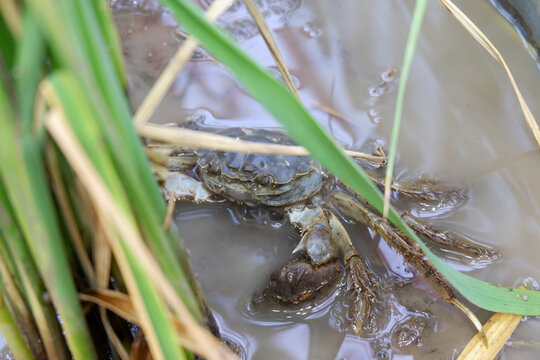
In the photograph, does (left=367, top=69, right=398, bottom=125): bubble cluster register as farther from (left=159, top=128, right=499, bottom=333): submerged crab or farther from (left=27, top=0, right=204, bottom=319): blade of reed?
(left=27, top=0, right=204, bottom=319): blade of reed

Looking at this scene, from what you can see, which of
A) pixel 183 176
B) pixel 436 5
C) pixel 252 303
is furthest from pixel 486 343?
pixel 436 5

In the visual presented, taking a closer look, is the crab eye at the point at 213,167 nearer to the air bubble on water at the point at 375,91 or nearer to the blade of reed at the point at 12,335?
the air bubble on water at the point at 375,91

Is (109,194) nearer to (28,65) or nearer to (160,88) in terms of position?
(28,65)

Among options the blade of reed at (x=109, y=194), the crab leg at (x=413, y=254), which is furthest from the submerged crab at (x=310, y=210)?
the blade of reed at (x=109, y=194)

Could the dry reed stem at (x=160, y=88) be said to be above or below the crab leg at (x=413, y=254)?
above

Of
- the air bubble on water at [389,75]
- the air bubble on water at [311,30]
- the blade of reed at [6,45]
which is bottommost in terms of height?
the air bubble on water at [389,75]

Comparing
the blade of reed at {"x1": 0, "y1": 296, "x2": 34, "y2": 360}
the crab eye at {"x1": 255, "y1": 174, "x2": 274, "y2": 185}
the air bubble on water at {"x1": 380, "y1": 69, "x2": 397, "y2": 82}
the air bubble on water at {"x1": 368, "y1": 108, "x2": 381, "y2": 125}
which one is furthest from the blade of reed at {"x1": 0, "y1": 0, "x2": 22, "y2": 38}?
the air bubble on water at {"x1": 380, "y1": 69, "x2": 397, "y2": 82}
